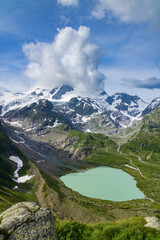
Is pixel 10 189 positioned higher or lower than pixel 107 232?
lower

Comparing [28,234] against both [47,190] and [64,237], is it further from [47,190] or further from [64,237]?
[47,190]

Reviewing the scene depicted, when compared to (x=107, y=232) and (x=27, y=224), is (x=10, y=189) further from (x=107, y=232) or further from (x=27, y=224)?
(x=27, y=224)

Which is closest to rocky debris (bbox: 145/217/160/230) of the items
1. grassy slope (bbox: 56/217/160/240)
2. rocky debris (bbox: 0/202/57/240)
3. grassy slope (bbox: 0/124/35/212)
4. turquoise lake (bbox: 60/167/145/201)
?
grassy slope (bbox: 56/217/160/240)

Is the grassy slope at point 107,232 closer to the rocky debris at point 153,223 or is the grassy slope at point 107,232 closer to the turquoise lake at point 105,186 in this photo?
the rocky debris at point 153,223

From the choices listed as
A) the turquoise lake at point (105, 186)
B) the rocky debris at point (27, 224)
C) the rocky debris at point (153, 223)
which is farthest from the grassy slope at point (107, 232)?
the turquoise lake at point (105, 186)

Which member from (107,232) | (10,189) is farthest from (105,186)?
(107,232)
